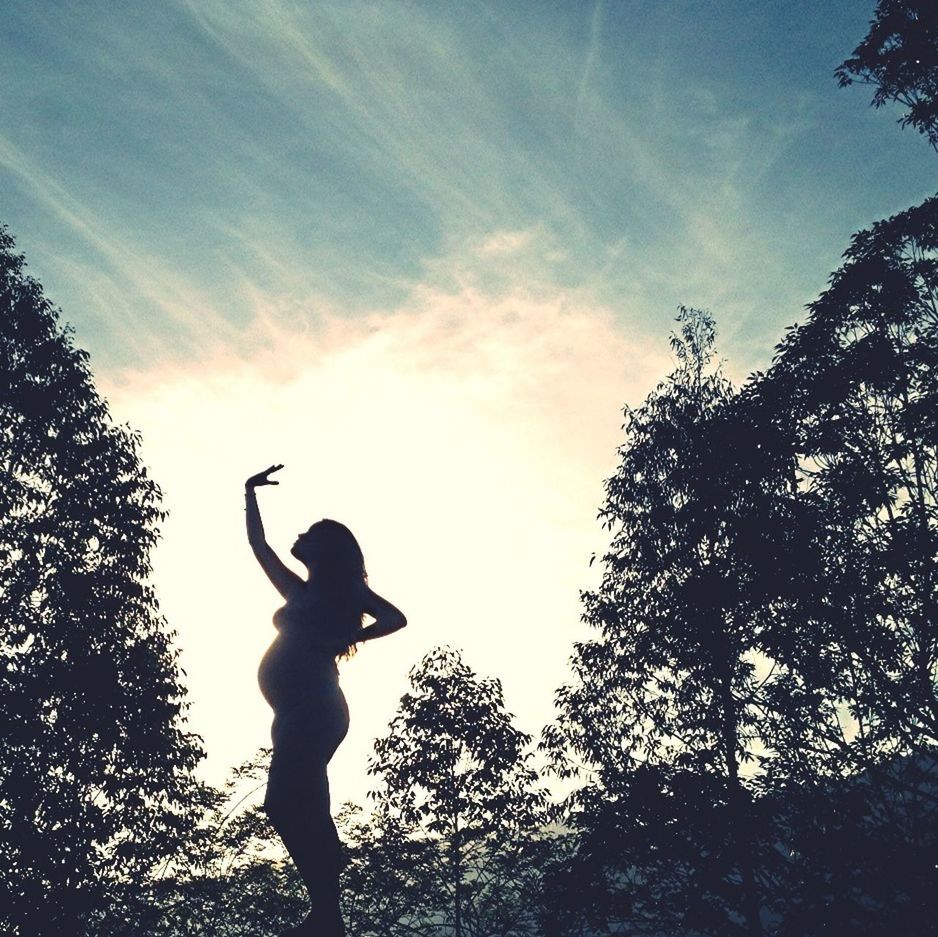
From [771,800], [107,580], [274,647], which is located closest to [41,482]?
[107,580]

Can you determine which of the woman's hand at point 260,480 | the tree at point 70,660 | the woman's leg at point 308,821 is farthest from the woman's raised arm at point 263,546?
the tree at point 70,660

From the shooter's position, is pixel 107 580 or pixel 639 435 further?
pixel 639 435

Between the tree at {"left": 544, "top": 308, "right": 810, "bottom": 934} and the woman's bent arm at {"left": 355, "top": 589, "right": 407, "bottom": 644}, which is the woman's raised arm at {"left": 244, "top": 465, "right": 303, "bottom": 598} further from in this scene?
the tree at {"left": 544, "top": 308, "right": 810, "bottom": 934}

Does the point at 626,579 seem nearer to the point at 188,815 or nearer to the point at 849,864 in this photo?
the point at 849,864

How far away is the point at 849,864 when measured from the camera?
15.8 m

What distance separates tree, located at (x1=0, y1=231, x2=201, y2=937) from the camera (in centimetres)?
1424

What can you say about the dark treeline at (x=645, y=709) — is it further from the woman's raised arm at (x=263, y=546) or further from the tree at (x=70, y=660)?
the woman's raised arm at (x=263, y=546)

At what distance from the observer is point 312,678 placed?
115 inches

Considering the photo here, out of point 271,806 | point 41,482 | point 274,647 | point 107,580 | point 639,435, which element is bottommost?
point 271,806

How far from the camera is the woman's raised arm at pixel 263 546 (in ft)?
10.8

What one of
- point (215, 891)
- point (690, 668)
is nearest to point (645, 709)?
point (690, 668)

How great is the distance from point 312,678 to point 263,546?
711 millimetres

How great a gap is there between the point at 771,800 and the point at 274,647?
17007mm

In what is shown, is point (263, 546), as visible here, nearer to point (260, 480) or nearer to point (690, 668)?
point (260, 480)
